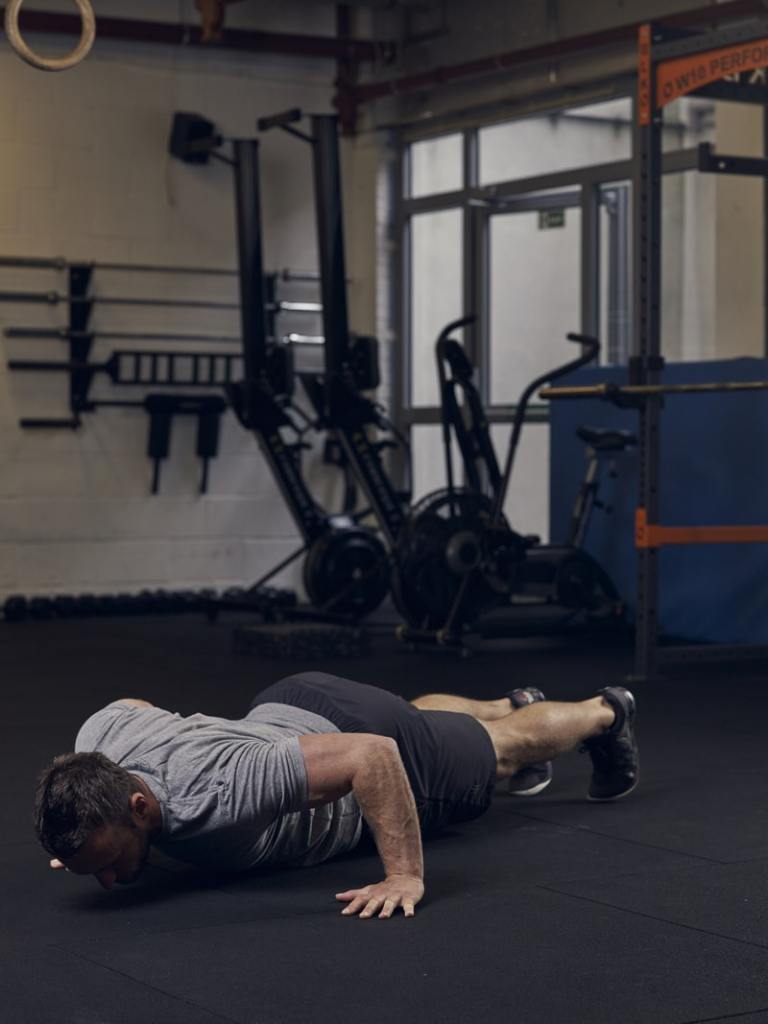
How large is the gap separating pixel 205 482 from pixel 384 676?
341 cm

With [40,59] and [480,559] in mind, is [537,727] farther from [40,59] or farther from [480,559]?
[480,559]

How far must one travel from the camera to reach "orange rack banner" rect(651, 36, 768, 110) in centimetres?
573

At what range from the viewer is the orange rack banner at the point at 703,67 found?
5.73 m

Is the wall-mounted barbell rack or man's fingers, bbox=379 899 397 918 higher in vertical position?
the wall-mounted barbell rack

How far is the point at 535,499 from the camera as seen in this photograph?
30.6ft

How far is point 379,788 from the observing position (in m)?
2.95

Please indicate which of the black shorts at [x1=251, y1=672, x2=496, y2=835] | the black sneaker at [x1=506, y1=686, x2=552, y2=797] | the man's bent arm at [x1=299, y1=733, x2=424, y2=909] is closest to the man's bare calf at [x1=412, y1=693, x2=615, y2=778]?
the black shorts at [x1=251, y1=672, x2=496, y2=835]

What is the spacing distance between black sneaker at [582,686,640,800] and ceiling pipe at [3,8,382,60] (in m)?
6.22

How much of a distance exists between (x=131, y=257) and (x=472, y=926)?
6.88 meters

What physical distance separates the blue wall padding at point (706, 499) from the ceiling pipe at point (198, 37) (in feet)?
9.96

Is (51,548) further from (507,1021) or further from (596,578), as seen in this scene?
(507,1021)

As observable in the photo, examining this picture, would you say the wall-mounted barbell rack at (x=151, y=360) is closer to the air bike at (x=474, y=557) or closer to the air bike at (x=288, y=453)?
the air bike at (x=288, y=453)

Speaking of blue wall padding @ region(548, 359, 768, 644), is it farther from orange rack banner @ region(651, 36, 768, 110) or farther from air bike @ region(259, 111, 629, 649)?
orange rack banner @ region(651, 36, 768, 110)

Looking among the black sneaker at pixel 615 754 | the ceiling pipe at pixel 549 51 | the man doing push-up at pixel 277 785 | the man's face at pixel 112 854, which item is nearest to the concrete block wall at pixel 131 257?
the ceiling pipe at pixel 549 51
